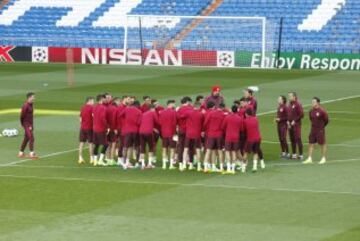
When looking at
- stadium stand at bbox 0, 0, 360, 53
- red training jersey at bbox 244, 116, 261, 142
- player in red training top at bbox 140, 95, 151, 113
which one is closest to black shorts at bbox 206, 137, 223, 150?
red training jersey at bbox 244, 116, 261, 142

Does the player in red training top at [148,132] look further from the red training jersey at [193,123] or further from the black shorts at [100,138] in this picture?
the black shorts at [100,138]

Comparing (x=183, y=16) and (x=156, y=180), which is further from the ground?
(x=183, y=16)

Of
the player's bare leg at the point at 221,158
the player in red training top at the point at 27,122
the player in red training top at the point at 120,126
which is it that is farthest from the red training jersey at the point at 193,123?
the player in red training top at the point at 27,122

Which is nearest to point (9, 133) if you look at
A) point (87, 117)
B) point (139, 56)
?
point (87, 117)

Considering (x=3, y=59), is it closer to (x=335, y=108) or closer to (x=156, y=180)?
(x=335, y=108)

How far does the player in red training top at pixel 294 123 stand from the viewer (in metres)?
34.6

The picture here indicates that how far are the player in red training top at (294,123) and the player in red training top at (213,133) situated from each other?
12.2ft

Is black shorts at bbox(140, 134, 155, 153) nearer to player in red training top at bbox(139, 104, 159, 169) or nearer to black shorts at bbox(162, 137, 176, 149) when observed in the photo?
player in red training top at bbox(139, 104, 159, 169)

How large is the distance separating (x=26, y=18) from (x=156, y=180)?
5180 centimetres

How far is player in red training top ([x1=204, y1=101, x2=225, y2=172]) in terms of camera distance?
103 feet

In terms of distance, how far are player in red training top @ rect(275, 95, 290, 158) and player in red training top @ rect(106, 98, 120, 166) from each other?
5064mm

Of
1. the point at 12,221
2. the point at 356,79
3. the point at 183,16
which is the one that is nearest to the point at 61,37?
the point at 183,16

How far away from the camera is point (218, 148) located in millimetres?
31641

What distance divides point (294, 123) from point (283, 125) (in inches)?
17.4
